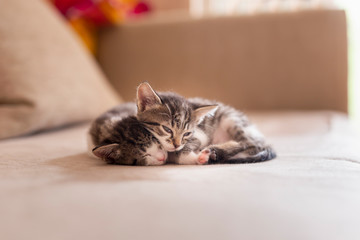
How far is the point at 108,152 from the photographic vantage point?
0.88 meters

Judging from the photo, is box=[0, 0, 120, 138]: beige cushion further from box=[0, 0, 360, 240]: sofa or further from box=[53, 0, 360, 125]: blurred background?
box=[53, 0, 360, 125]: blurred background

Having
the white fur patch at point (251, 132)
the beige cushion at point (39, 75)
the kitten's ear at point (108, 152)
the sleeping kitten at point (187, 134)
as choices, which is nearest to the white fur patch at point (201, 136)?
the sleeping kitten at point (187, 134)

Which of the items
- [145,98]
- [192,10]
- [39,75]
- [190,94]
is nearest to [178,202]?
[145,98]

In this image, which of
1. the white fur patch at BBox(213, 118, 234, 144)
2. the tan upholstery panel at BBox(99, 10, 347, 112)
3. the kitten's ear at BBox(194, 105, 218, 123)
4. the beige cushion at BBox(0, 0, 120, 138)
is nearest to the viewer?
the kitten's ear at BBox(194, 105, 218, 123)

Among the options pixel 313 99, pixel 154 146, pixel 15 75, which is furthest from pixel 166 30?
pixel 154 146

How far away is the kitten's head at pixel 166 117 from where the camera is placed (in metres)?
0.95

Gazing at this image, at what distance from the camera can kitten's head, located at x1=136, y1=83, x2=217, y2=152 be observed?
954 mm

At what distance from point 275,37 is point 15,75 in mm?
1397

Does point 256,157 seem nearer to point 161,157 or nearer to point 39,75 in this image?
point 161,157

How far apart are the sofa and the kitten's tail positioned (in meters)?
0.03

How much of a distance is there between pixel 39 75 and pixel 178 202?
986 millimetres

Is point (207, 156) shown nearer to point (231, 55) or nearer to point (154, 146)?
point (154, 146)

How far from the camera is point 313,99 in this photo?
2.02 m

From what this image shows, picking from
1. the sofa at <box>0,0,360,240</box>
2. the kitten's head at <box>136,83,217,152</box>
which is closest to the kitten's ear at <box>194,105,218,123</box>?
the kitten's head at <box>136,83,217,152</box>
